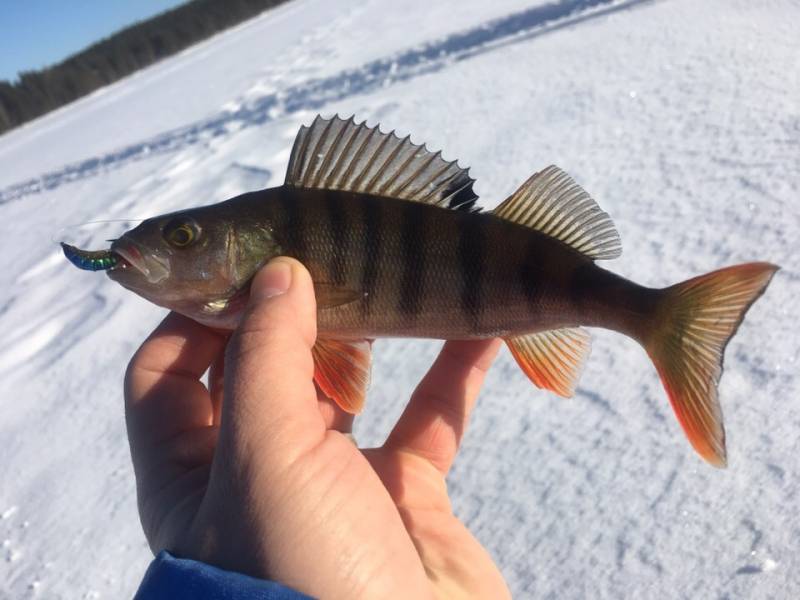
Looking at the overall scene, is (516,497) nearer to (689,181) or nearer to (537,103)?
(689,181)

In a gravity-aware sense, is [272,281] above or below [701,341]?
above

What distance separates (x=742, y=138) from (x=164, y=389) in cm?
335

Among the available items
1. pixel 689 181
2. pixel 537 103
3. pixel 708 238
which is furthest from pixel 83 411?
pixel 537 103

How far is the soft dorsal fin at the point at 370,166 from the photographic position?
1688mm

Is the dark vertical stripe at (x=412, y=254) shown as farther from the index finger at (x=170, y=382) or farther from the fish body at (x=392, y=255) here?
the index finger at (x=170, y=382)

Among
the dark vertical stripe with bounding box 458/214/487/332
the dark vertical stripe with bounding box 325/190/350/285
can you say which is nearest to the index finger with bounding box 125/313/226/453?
the dark vertical stripe with bounding box 325/190/350/285

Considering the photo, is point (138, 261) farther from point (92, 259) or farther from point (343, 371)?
point (343, 371)

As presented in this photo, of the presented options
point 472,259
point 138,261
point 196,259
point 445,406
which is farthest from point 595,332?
point 138,261

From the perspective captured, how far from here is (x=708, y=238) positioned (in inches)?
115

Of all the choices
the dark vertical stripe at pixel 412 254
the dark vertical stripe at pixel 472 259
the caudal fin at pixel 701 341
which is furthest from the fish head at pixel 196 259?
the caudal fin at pixel 701 341

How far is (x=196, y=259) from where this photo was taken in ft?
5.52

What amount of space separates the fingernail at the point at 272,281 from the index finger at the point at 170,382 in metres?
0.37

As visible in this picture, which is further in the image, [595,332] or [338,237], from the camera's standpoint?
[595,332]

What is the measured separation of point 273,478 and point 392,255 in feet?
2.11
